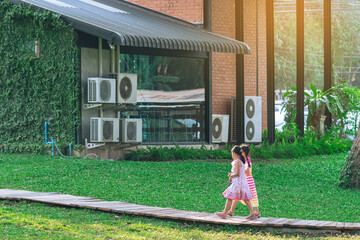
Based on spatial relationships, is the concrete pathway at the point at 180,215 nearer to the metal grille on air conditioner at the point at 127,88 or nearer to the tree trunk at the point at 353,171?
the tree trunk at the point at 353,171

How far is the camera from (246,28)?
1822 centimetres

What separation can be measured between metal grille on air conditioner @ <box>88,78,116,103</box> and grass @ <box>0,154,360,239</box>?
1768mm

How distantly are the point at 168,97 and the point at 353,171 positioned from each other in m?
6.61

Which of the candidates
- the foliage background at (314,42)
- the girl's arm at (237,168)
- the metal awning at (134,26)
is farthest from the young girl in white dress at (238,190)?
the foliage background at (314,42)

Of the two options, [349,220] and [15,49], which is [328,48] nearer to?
[15,49]

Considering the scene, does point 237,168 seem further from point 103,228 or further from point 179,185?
point 179,185

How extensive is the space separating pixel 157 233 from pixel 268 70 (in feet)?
39.8

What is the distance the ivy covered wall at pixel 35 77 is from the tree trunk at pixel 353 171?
20.8 feet

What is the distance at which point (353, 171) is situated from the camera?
10.5 metres

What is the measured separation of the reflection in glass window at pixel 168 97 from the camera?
1569 centimetres

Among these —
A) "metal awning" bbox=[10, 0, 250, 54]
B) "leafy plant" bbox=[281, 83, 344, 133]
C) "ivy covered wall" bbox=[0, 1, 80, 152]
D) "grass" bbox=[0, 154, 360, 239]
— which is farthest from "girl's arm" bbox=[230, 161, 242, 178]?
"leafy plant" bbox=[281, 83, 344, 133]

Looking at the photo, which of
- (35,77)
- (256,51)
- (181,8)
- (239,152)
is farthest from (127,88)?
(239,152)

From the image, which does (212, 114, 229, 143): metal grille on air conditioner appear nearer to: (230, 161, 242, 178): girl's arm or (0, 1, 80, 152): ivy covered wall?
(0, 1, 80, 152): ivy covered wall

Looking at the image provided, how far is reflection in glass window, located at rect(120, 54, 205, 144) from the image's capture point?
15688 millimetres
